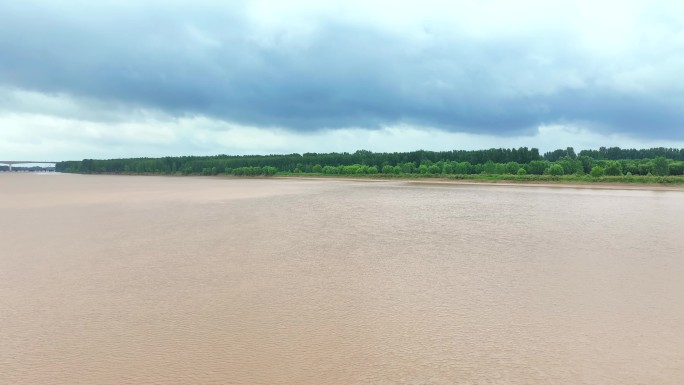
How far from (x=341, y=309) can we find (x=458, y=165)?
8918cm

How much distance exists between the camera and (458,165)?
A: 9388cm

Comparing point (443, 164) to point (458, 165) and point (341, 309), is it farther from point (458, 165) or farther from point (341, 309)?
point (341, 309)

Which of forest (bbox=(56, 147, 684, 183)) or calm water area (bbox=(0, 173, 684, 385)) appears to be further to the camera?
forest (bbox=(56, 147, 684, 183))

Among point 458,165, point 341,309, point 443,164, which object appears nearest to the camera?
point 341,309

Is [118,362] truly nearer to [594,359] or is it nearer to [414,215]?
[594,359]

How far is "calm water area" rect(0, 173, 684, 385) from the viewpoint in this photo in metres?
5.68

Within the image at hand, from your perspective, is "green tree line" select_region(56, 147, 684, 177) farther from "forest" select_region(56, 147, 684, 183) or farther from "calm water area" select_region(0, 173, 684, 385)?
"calm water area" select_region(0, 173, 684, 385)

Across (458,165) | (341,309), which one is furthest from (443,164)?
(341,309)

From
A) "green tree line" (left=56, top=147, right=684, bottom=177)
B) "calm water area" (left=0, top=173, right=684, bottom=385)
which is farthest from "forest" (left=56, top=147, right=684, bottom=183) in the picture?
"calm water area" (left=0, top=173, right=684, bottom=385)

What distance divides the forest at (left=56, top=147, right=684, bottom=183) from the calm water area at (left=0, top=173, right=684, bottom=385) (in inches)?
2177

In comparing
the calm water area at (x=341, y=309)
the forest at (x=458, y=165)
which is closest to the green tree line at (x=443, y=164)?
the forest at (x=458, y=165)

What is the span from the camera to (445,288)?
955 centimetres

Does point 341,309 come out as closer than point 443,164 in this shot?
Yes

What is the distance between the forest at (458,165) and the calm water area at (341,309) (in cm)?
5531
